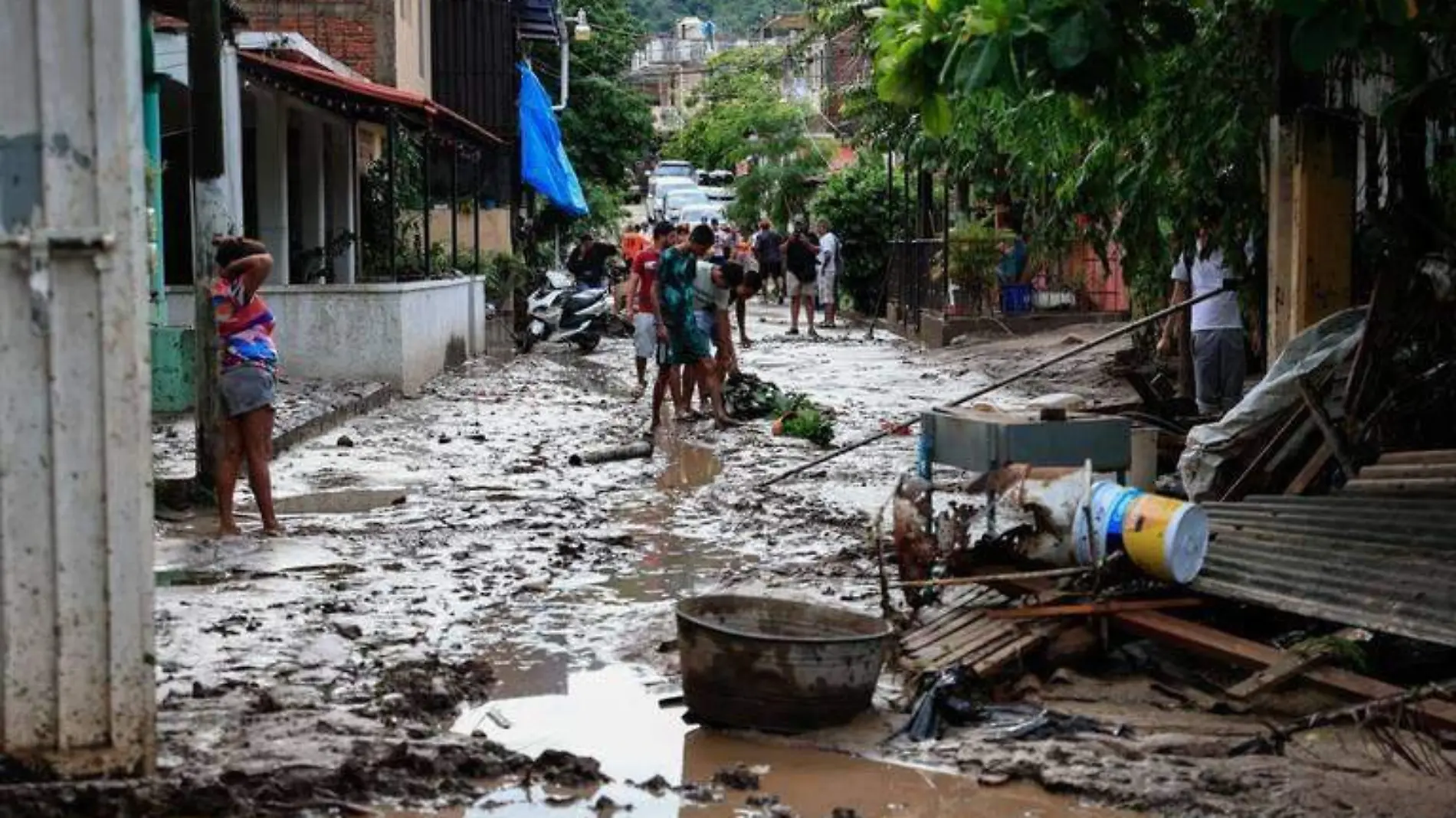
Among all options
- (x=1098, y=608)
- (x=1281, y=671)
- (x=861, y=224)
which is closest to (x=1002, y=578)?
(x=1098, y=608)

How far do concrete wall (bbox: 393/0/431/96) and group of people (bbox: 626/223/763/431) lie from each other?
9.27 m

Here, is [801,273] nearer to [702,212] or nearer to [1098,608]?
[1098,608]

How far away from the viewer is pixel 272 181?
20.9 m

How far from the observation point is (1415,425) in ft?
27.0

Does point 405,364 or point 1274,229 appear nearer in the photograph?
point 1274,229

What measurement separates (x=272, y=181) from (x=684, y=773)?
16.8 metres

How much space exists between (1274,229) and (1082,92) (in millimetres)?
4108

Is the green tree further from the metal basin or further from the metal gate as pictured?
the metal gate

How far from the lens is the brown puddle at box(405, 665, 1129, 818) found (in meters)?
5.09

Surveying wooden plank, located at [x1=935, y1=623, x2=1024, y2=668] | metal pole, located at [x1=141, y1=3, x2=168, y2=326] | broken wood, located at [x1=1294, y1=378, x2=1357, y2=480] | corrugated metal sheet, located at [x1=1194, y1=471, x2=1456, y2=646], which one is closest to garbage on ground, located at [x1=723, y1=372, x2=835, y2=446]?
metal pole, located at [x1=141, y1=3, x2=168, y2=326]

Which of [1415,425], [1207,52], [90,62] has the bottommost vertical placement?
[1415,425]

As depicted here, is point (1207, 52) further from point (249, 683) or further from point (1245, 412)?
point (249, 683)

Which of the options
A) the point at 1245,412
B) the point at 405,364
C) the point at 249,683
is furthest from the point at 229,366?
the point at 405,364

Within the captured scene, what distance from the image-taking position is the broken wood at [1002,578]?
6.53m
